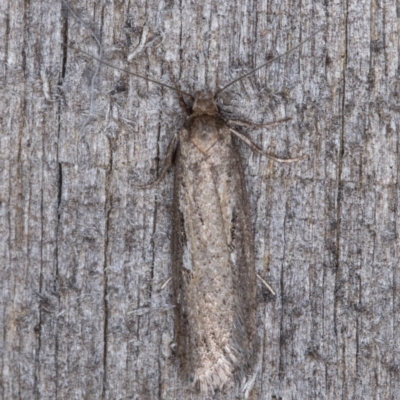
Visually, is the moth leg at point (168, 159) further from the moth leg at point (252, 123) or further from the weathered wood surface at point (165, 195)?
the moth leg at point (252, 123)

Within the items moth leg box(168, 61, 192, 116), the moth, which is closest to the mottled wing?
the moth

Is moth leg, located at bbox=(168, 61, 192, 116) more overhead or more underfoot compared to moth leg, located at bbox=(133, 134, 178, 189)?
more overhead

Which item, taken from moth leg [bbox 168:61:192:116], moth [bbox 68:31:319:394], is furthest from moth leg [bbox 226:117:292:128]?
moth leg [bbox 168:61:192:116]

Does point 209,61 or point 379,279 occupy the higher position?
point 209,61

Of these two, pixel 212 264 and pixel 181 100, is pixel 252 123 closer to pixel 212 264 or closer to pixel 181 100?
pixel 181 100

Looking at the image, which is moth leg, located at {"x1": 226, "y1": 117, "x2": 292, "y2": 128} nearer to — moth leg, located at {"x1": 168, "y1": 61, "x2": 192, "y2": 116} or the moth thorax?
the moth thorax

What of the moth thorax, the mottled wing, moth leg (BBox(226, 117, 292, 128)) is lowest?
the mottled wing

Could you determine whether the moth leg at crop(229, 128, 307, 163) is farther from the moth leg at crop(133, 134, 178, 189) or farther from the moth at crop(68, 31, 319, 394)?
the moth leg at crop(133, 134, 178, 189)

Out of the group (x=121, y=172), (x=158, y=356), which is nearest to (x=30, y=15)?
(x=121, y=172)

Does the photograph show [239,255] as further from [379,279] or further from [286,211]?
[379,279]
